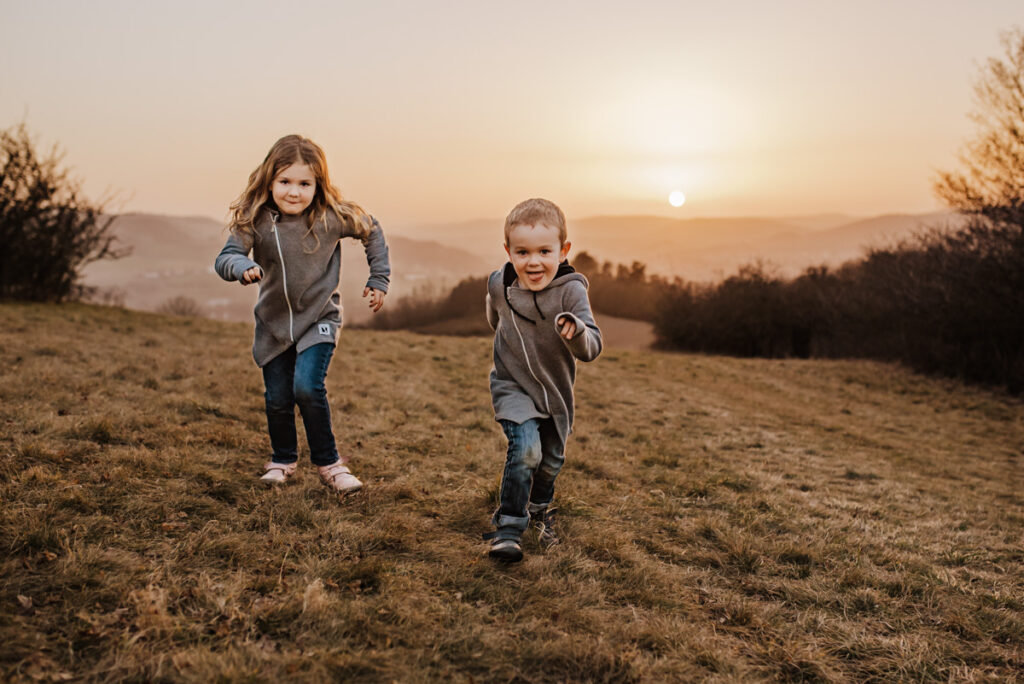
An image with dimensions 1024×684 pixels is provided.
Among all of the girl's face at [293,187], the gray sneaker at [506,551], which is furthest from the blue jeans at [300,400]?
the gray sneaker at [506,551]

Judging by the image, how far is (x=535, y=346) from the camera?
315 cm

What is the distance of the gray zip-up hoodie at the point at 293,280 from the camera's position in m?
3.73

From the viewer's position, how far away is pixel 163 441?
14.4ft

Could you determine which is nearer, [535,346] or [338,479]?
[535,346]

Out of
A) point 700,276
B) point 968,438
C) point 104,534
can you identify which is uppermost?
point 700,276

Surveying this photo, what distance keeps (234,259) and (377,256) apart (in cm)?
89

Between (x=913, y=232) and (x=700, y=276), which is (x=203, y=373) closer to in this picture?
(x=913, y=232)

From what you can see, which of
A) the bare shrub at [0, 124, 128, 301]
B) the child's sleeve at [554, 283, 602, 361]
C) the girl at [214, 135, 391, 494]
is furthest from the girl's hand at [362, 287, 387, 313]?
the bare shrub at [0, 124, 128, 301]

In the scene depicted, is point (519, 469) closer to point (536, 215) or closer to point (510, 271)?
point (510, 271)

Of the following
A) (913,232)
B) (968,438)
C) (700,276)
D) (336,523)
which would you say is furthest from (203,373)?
(700,276)

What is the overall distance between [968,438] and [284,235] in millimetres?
10728

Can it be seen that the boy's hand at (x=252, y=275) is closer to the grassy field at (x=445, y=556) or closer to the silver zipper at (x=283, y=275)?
the silver zipper at (x=283, y=275)

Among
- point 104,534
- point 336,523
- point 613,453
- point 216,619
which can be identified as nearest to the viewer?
point 216,619

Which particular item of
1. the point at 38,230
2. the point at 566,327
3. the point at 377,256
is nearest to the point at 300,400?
the point at 377,256
